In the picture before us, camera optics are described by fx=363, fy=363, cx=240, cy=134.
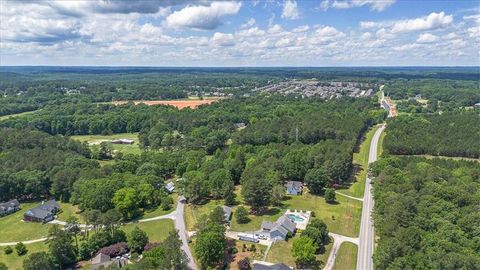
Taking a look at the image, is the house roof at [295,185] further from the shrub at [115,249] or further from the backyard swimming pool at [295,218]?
the shrub at [115,249]

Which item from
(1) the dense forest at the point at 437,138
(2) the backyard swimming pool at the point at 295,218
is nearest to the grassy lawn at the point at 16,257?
(2) the backyard swimming pool at the point at 295,218

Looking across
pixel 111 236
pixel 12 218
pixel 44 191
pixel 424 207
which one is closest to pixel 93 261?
pixel 111 236

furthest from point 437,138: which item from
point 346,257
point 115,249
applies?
point 115,249

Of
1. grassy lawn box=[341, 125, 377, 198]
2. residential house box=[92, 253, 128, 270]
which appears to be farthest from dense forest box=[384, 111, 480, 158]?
residential house box=[92, 253, 128, 270]

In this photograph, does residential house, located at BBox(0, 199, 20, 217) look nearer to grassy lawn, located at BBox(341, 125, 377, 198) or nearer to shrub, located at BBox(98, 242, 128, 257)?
shrub, located at BBox(98, 242, 128, 257)

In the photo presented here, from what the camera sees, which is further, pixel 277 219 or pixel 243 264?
pixel 277 219

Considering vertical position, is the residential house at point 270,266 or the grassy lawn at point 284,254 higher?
the residential house at point 270,266

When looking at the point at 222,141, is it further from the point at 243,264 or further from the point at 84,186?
the point at 243,264
